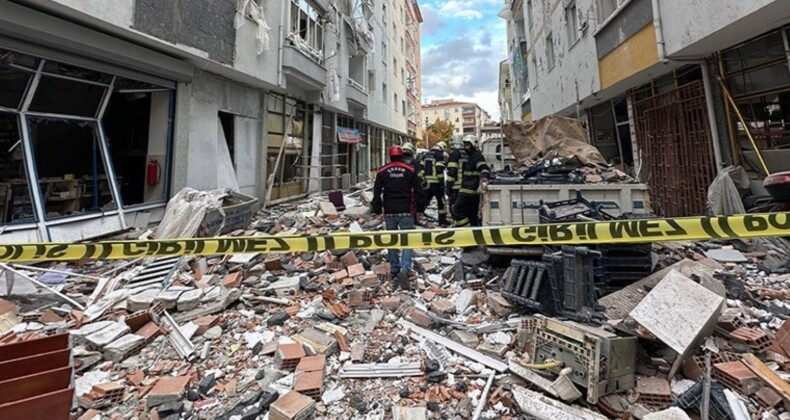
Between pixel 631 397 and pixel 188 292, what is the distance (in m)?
4.47

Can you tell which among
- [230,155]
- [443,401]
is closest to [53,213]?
[230,155]

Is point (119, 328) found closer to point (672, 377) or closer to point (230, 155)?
point (672, 377)

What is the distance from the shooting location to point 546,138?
7.92 m

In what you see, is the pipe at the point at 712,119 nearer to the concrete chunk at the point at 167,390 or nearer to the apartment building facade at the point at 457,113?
the concrete chunk at the point at 167,390

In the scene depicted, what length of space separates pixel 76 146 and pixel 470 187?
8213 mm

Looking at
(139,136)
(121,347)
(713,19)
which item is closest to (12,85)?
(139,136)

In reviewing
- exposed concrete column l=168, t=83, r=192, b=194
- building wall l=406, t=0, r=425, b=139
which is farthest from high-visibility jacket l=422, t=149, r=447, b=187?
building wall l=406, t=0, r=425, b=139

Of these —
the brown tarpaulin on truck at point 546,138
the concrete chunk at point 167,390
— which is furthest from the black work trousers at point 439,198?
the concrete chunk at point 167,390

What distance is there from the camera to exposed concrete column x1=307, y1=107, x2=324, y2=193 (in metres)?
13.6

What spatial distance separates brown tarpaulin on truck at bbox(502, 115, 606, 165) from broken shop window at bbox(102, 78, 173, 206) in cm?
813

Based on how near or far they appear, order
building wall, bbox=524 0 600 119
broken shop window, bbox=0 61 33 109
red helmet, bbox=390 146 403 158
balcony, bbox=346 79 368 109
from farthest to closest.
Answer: balcony, bbox=346 79 368 109 → building wall, bbox=524 0 600 119 → broken shop window, bbox=0 61 33 109 → red helmet, bbox=390 146 403 158

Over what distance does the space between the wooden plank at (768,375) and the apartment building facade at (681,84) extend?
4610 millimetres

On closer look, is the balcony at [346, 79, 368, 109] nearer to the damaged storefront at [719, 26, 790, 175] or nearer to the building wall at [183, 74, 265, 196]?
the building wall at [183, 74, 265, 196]

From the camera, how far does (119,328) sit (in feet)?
11.2
